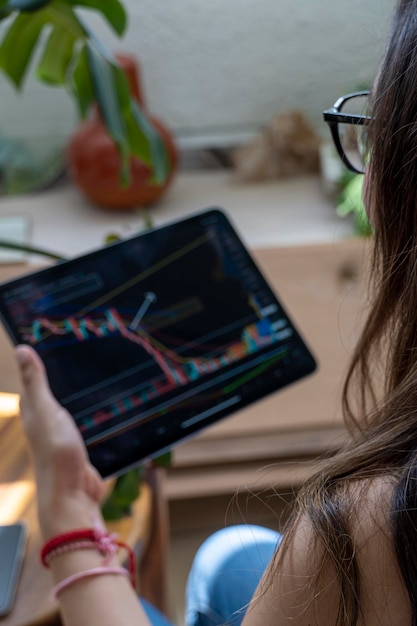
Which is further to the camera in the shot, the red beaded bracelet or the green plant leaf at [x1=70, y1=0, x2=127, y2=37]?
the green plant leaf at [x1=70, y1=0, x2=127, y2=37]

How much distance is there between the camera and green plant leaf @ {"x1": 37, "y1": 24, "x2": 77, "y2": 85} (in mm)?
794

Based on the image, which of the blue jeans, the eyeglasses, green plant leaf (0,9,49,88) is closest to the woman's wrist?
the blue jeans

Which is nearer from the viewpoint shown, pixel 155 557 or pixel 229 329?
pixel 229 329

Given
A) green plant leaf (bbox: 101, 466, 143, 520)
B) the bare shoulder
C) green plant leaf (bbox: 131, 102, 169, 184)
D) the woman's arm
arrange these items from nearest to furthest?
the bare shoulder
the woman's arm
green plant leaf (bbox: 101, 466, 143, 520)
green plant leaf (bbox: 131, 102, 169, 184)

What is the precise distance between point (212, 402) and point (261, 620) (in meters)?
0.23

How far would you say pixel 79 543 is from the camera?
1.96ft

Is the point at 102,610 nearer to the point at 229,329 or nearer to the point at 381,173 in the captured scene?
the point at 229,329

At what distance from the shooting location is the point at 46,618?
23.8 inches

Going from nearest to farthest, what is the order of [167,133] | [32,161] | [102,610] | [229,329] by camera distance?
1. [102,610]
2. [229,329]
3. [167,133]
4. [32,161]

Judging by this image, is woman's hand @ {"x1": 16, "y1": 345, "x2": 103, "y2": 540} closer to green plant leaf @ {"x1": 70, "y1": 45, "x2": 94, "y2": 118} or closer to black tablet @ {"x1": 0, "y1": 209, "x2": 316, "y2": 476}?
black tablet @ {"x1": 0, "y1": 209, "x2": 316, "y2": 476}

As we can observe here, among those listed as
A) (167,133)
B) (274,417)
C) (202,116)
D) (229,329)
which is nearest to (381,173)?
(229,329)

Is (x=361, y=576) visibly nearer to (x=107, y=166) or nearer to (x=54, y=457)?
(x=54, y=457)

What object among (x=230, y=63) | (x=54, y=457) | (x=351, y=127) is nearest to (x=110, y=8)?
(x=351, y=127)

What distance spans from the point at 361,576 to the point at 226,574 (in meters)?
0.35
